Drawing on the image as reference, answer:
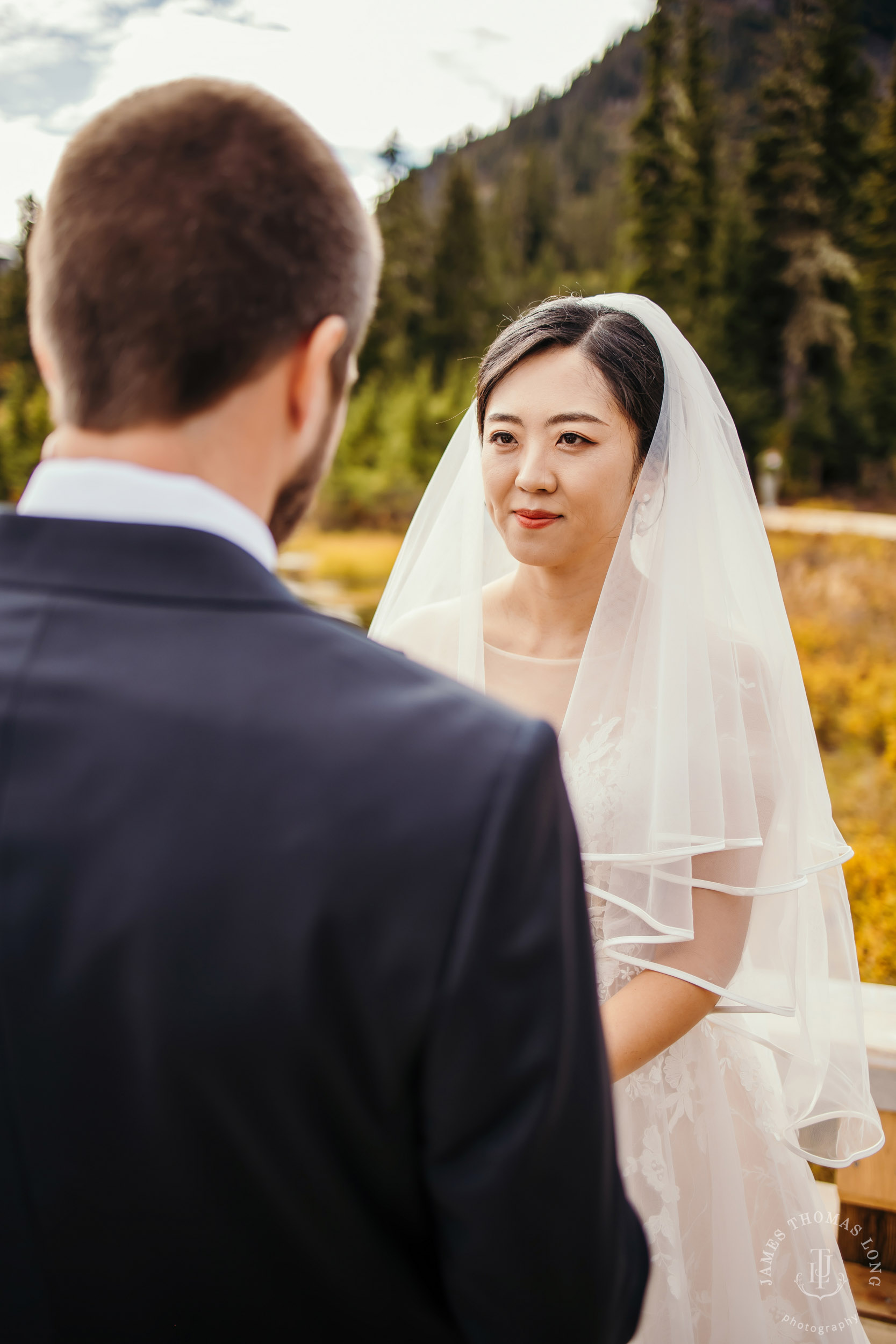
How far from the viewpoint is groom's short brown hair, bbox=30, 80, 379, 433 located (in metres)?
0.76

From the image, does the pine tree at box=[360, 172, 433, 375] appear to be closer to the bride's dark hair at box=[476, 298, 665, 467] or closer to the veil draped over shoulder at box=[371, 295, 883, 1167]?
the bride's dark hair at box=[476, 298, 665, 467]

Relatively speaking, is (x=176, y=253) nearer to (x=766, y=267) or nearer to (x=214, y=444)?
(x=214, y=444)

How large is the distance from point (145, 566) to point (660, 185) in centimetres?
3024

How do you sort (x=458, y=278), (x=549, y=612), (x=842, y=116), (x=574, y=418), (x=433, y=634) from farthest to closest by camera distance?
(x=458, y=278) → (x=842, y=116) → (x=433, y=634) → (x=549, y=612) → (x=574, y=418)

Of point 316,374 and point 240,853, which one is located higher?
point 316,374

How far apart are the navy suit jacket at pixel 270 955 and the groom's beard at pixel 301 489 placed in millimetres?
90

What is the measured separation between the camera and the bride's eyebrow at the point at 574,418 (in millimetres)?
2102

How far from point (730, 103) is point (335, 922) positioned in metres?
50.5

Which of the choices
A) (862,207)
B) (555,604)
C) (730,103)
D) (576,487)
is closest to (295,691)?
(576,487)

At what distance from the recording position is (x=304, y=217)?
81 cm

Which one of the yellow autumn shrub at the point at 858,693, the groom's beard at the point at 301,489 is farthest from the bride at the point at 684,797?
the yellow autumn shrub at the point at 858,693

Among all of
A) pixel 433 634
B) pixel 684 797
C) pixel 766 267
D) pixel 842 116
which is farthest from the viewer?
pixel 766 267

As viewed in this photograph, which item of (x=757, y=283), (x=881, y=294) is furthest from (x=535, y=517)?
(x=881, y=294)

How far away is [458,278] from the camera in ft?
122
